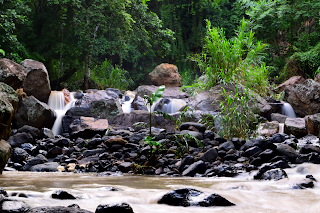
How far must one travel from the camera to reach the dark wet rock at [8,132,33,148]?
6.03m

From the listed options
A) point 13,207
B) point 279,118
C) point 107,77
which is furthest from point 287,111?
point 107,77

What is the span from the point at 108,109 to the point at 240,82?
13.2 feet

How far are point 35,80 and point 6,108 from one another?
663cm

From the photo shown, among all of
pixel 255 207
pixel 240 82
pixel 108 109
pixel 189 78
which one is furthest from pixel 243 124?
pixel 189 78

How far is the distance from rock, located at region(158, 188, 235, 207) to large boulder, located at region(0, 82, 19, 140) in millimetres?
2187

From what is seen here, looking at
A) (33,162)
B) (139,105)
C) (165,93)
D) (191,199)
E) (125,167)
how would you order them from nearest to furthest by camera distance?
(191,199) < (125,167) < (33,162) < (139,105) < (165,93)

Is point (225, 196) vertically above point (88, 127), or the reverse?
point (88, 127)

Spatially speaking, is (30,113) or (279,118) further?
(30,113)

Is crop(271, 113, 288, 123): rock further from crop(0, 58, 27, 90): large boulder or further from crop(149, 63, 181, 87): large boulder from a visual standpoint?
crop(149, 63, 181, 87): large boulder

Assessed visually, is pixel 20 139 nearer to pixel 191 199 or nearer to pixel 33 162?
pixel 33 162

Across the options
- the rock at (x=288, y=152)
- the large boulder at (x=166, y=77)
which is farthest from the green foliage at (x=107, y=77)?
the rock at (x=288, y=152)

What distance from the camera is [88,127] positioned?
23.1 ft

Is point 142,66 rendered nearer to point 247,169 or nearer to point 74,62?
point 74,62

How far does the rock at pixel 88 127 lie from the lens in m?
6.63
